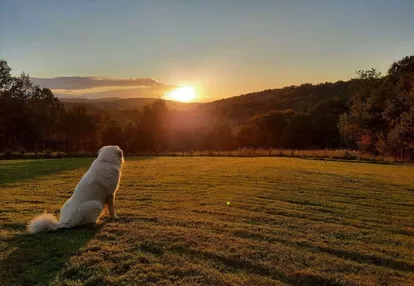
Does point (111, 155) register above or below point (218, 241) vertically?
above

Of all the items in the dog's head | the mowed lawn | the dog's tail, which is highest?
the dog's head

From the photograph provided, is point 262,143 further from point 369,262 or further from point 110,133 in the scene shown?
point 369,262

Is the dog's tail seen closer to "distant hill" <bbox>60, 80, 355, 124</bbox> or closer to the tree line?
the tree line

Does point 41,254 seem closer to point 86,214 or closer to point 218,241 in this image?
point 86,214

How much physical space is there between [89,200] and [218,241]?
297cm

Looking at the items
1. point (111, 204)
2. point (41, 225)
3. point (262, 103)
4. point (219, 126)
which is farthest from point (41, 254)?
point (262, 103)

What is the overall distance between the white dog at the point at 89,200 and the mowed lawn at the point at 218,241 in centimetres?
25

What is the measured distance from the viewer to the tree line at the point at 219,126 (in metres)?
45.8

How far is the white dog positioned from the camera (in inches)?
277

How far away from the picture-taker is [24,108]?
56312mm

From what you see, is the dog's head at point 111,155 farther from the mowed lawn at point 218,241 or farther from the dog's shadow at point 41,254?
the dog's shadow at point 41,254

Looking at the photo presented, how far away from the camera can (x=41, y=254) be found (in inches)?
228

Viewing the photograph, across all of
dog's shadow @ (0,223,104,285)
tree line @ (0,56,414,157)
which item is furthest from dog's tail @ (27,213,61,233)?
tree line @ (0,56,414,157)

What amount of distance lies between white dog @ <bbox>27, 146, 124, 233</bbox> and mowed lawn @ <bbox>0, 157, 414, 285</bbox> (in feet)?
0.81
